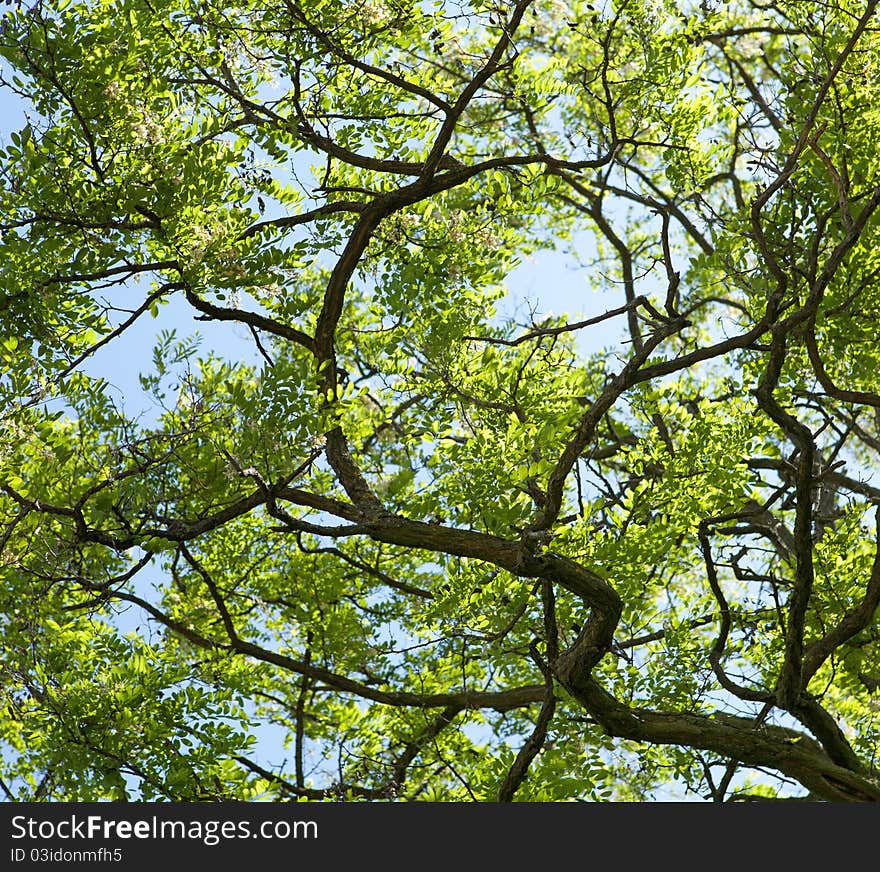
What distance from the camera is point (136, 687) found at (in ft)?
23.6

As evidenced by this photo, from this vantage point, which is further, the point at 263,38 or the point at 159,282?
the point at 159,282

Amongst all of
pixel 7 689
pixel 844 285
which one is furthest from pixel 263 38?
pixel 7 689

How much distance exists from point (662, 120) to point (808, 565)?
310 centimetres

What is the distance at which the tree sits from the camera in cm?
597

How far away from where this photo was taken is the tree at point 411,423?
235 inches

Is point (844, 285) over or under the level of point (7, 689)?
over

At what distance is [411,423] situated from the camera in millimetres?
8688

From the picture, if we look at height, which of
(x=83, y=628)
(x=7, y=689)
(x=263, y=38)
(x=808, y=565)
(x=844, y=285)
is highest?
(x=263, y=38)

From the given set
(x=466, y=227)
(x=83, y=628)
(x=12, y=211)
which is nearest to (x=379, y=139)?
(x=466, y=227)

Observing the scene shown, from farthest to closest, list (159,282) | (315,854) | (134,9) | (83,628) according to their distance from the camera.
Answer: (83,628), (159,282), (134,9), (315,854)

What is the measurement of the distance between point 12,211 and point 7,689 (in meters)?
3.48

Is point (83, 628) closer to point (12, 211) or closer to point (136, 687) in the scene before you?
point (136, 687)

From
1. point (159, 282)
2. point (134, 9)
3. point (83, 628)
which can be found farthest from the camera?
point (83, 628)

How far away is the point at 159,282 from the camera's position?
7457 mm
